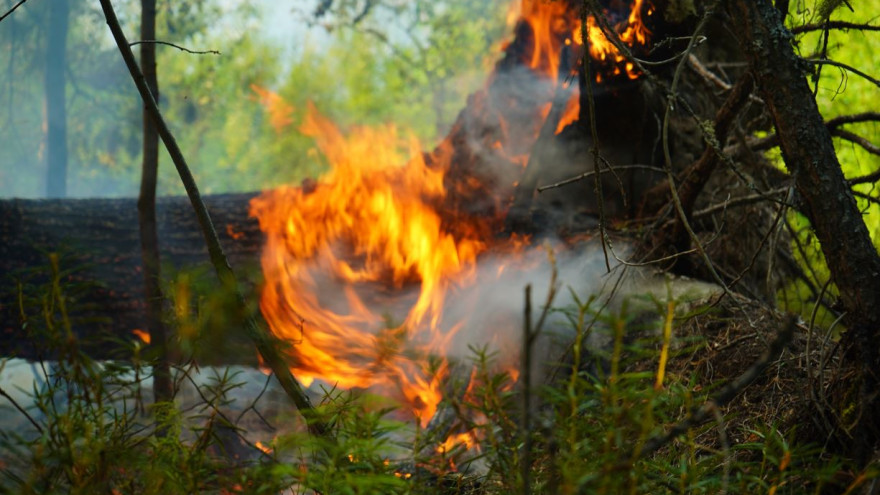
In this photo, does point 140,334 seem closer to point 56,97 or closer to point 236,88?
point 56,97

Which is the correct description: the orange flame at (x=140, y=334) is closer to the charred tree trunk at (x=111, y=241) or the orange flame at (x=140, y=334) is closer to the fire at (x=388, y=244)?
the charred tree trunk at (x=111, y=241)

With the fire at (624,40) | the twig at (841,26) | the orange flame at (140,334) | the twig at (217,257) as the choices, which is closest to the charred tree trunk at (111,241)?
the orange flame at (140,334)

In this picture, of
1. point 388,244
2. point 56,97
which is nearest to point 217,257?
point 388,244

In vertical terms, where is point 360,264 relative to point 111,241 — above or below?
below

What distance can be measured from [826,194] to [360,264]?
156 inches

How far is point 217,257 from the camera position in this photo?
188 cm

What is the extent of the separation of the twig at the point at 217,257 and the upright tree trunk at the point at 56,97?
1742cm

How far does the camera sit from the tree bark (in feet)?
6.13

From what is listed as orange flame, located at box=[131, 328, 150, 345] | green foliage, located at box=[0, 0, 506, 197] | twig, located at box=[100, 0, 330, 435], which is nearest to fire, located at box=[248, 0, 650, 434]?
orange flame, located at box=[131, 328, 150, 345]

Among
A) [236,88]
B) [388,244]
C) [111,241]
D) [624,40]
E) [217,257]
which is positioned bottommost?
[217,257]

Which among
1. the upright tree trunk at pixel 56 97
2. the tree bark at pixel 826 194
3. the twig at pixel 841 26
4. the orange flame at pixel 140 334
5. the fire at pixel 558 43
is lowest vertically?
the tree bark at pixel 826 194

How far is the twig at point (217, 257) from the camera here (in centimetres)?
173

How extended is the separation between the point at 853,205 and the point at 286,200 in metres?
4.95

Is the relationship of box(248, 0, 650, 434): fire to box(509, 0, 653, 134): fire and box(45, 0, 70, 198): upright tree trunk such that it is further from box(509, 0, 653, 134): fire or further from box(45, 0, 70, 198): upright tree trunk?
box(45, 0, 70, 198): upright tree trunk
